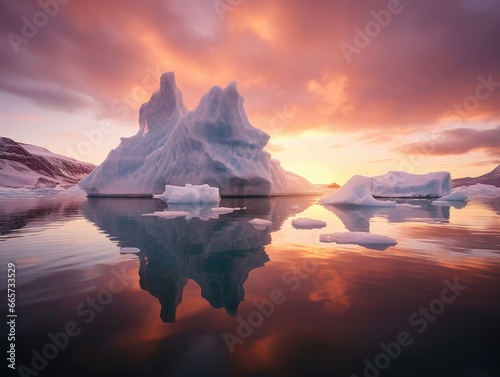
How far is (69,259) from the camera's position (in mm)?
4660

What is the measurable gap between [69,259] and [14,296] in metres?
1.69

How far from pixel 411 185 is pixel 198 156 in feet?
106

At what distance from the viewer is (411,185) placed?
1581 inches

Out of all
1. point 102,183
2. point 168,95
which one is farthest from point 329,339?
point 168,95

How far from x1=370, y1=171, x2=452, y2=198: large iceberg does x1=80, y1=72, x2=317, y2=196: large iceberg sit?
21.9m

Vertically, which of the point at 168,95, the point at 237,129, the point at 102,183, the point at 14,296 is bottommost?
the point at 14,296

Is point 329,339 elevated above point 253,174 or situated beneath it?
situated beneath

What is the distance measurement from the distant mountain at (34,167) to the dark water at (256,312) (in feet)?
384

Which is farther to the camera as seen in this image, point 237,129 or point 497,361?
point 237,129

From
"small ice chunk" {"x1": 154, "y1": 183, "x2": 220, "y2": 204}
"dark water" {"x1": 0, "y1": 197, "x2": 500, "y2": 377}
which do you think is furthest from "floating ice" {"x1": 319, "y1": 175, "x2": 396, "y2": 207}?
"dark water" {"x1": 0, "y1": 197, "x2": 500, "y2": 377}

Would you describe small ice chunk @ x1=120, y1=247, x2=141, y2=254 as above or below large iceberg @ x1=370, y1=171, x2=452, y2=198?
below

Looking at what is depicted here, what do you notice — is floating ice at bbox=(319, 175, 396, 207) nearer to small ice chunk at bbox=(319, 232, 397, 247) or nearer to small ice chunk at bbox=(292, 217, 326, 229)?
small ice chunk at bbox=(292, 217, 326, 229)

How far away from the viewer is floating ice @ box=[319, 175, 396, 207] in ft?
53.7

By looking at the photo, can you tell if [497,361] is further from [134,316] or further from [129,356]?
[134,316]
